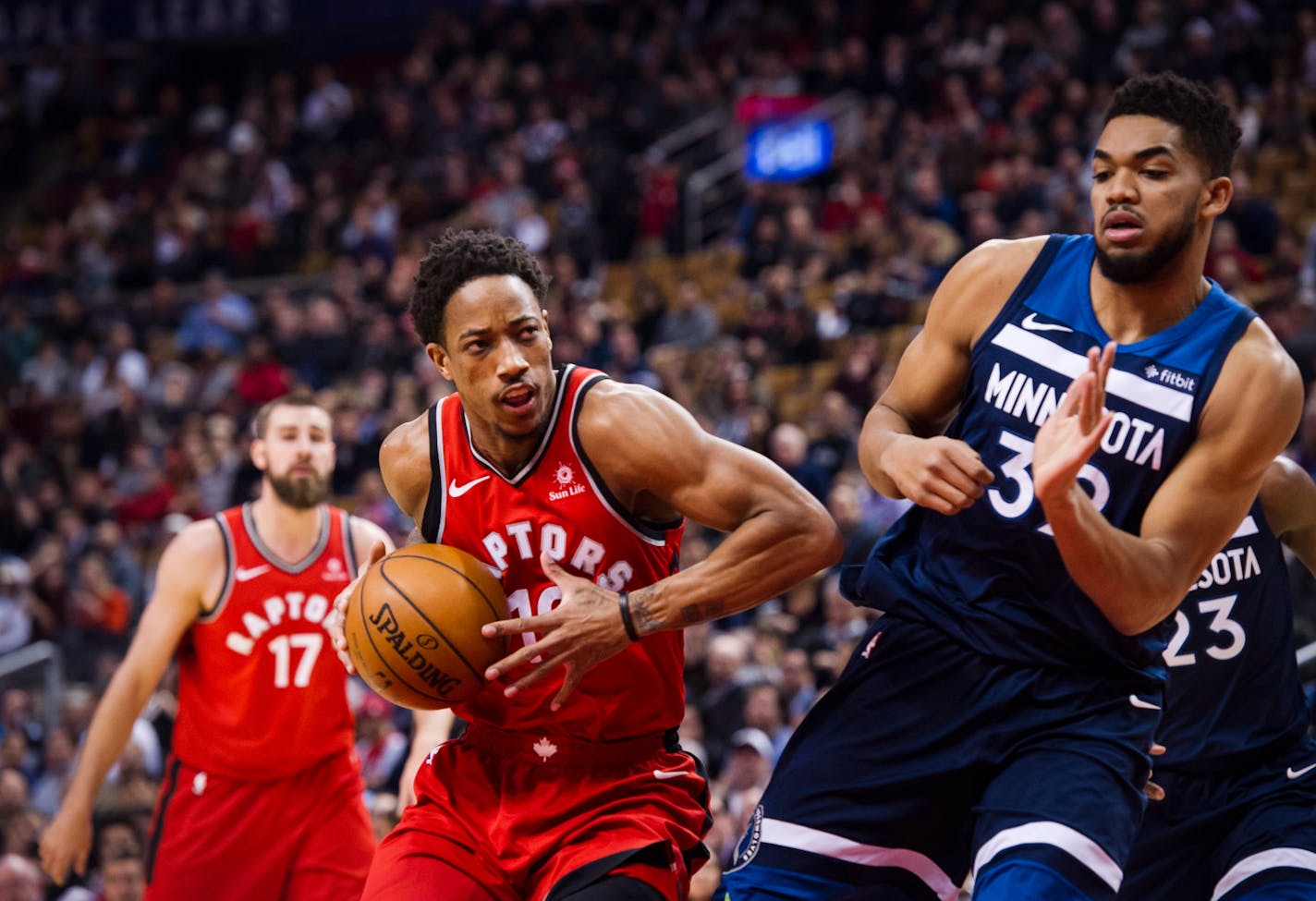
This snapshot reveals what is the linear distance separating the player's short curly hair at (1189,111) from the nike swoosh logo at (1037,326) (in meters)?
0.45

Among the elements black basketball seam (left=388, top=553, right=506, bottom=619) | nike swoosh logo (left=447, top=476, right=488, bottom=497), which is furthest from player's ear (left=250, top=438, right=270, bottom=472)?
black basketball seam (left=388, top=553, right=506, bottom=619)

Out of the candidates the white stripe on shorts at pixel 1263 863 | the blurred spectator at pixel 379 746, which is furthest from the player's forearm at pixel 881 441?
the blurred spectator at pixel 379 746

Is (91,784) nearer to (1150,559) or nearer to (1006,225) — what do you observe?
(1150,559)

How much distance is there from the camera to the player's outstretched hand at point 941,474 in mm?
3268

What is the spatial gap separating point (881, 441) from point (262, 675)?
9.33ft

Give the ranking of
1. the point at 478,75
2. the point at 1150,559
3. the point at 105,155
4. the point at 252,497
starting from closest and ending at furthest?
the point at 1150,559 → the point at 252,497 → the point at 478,75 → the point at 105,155

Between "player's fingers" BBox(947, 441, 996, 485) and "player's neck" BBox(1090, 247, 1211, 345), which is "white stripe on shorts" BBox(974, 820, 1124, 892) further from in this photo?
"player's neck" BBox(1090, 247, 1211, 345)

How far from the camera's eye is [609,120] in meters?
17.3

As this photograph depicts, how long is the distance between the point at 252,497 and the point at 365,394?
1324 mm

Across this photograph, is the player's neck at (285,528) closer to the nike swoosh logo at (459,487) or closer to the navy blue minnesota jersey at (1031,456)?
the nike swoosh logo at (459,487)

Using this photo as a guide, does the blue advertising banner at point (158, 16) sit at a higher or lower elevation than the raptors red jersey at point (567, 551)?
higher

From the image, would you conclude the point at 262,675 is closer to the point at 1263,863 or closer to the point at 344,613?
the point at 344,613

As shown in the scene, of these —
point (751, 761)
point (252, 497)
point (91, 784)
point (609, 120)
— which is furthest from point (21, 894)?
point (609, 120)

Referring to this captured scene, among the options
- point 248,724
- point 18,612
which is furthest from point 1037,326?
point 18,612
